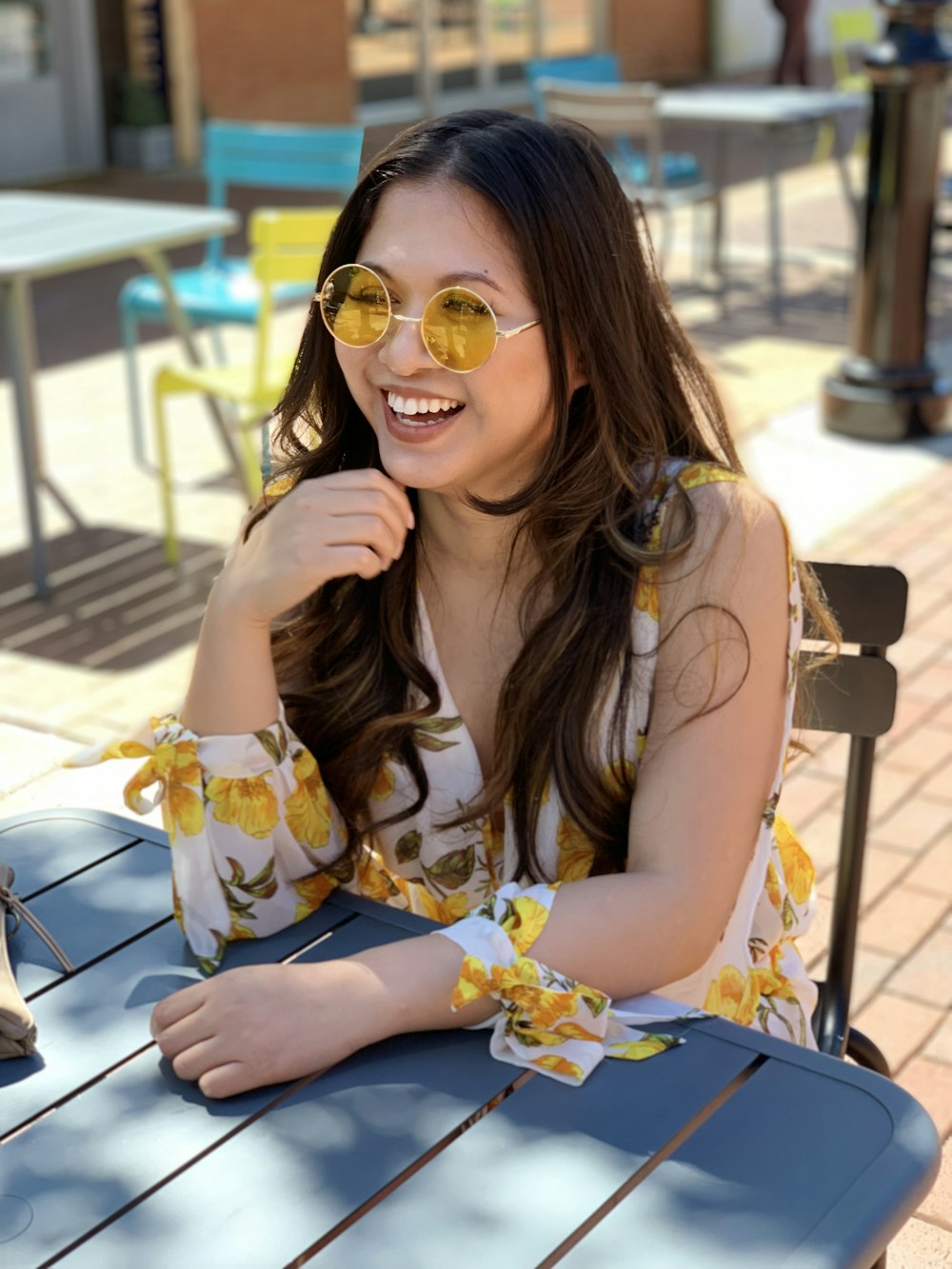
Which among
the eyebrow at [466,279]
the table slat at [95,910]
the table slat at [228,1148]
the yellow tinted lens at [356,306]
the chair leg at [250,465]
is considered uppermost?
the eyebrow at [466,279]

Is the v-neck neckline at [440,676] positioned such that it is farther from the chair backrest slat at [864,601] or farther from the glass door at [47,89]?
the glass door at [47,89]

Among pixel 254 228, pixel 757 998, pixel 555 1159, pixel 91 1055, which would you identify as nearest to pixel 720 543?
pixel 757 998

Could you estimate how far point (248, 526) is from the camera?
1.75 metres

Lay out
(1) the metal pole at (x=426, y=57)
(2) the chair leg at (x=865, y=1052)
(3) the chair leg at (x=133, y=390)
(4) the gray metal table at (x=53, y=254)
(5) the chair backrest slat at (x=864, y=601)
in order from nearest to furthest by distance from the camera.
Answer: (5) the chair backrest slat at (x=864, y=601) < (2) the chair leg at (x=865, y=1052) < (4) the gray metal table at (x=53, y=254) < (3) the chair leg at (x=133, y=390) < (1) the metal pole at (x=426, y=57)

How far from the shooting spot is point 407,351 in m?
1.47

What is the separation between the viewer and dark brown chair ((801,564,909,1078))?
1.82 m

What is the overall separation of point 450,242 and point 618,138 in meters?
7.88

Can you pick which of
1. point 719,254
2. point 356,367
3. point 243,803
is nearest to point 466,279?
point 356,367

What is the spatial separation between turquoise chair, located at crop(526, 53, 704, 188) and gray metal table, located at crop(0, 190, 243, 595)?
2.98m

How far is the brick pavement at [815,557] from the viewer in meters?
2.65

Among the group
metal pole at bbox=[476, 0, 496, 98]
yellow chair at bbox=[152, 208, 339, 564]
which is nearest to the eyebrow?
yellow chair at bbox=[152, 208, 339, 564]

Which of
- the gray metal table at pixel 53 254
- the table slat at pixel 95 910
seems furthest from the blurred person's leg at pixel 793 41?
the table slat at pixel 95 910

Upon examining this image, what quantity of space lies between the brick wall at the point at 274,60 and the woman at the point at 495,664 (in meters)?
12.1

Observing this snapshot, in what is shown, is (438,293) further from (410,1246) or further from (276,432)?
(410,1246)
